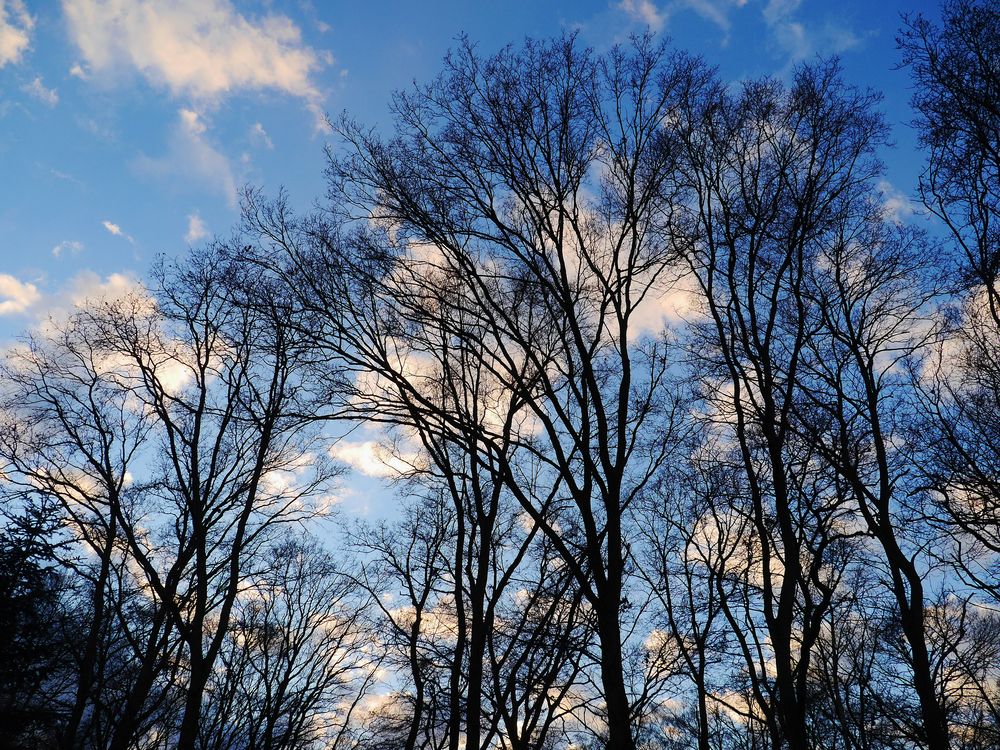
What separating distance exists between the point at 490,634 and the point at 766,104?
12213 millimetres

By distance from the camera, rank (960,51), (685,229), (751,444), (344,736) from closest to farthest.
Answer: (960,51) < (685,229) < (751,444) < (344,736)

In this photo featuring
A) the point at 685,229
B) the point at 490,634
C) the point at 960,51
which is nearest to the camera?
the point at 960,51

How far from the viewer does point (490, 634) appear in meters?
14.1

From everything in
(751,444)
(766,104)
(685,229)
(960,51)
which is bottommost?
(751,444)

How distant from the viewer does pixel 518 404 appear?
13359 mm

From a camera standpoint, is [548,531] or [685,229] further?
[685,229]

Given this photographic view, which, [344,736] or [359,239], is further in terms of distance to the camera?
[344,736]

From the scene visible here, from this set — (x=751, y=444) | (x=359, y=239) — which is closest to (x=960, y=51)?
(x=751, y=444)

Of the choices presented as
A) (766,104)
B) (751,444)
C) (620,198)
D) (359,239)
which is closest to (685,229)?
(620,198)

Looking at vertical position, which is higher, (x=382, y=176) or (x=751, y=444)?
(x=382, y=176)

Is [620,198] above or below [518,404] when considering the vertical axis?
above

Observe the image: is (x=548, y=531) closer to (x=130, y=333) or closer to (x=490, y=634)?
(x=490, y=634)

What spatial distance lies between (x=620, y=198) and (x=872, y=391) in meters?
6.11

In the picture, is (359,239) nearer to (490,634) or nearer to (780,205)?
(780,205)
